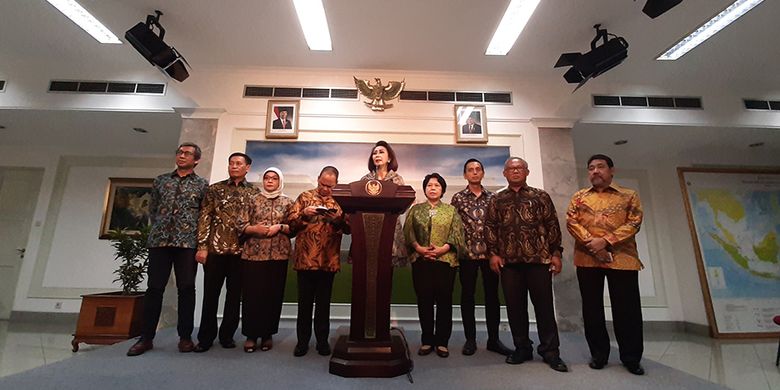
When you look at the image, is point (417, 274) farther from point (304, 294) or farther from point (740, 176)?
point (740, 176)

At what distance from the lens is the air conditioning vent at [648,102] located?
394 cm

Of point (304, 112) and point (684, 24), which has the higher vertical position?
point (684, 24)

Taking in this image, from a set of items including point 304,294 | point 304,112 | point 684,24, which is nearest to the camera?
point 304,294

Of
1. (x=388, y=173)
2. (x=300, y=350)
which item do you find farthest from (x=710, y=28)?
(x=300, y=350)

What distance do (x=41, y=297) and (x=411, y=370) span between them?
5742mm

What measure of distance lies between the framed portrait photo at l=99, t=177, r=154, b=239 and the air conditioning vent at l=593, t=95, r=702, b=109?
260 inches

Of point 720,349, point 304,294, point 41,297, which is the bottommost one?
point 720,349

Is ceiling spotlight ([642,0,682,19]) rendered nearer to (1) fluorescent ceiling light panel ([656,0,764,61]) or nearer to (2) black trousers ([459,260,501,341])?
(1) fluorescent ceiling light panel ([656,0,764,61])

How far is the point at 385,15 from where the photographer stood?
3043 millimetres

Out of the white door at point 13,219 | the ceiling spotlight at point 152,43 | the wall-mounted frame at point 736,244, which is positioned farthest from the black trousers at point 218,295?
the wall-mounted frame at point 736,244

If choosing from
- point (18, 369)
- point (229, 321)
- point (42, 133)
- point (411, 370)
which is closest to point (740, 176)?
point (411, 370)

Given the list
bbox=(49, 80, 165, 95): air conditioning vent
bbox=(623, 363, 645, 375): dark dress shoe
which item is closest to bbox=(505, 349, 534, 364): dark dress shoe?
bbox=(623, 363, 645, 375): dark dress shoe

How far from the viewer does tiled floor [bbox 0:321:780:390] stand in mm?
2439

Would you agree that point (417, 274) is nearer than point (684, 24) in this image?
Yes
